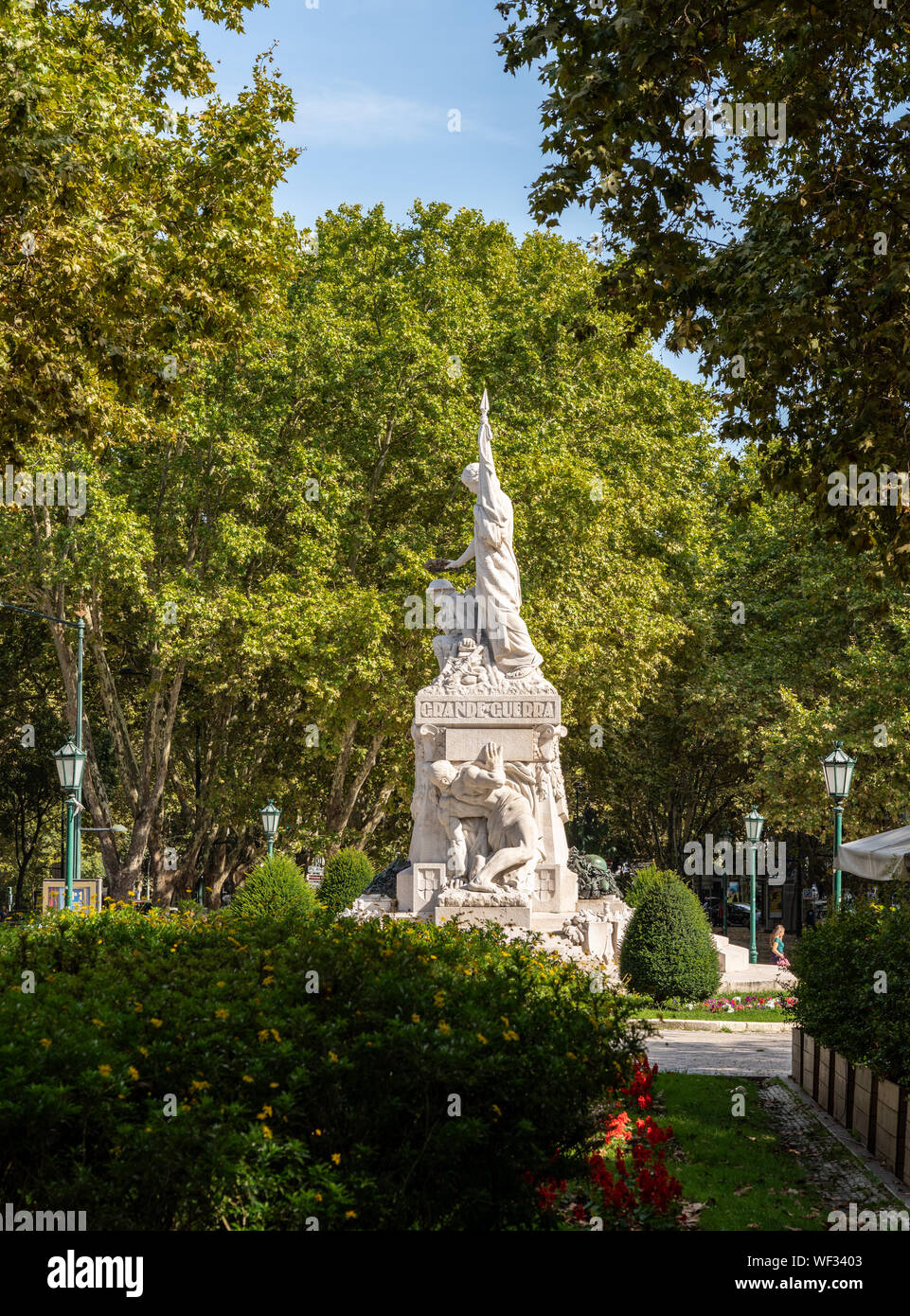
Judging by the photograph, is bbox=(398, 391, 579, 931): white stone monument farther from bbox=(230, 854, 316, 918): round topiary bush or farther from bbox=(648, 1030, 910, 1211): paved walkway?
bbox=(230, 854, 316, 918): round topiary bush

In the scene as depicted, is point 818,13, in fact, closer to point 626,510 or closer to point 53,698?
point 626,510

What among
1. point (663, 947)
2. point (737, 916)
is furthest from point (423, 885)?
point (737, 916)

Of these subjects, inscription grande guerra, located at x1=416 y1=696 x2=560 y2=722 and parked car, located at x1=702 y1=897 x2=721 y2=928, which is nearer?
inscription grande guerra, located at x1=416 y1=696 x2=560 y2=722

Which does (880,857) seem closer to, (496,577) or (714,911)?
(496,577)

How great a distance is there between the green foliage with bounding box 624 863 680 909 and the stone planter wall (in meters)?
6.84

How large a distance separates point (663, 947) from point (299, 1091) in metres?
13.1

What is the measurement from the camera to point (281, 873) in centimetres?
1998

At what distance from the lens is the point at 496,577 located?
18.4 meters

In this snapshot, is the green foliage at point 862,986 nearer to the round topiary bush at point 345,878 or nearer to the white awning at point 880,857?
the white awning at point 880,857

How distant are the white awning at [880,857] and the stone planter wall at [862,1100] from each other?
230cm

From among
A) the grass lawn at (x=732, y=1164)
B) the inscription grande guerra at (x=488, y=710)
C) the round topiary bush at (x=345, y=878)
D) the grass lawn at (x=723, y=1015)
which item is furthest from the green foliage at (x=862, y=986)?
the round topiary bush at (x=345, y=878)

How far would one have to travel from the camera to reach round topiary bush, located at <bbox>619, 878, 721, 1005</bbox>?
696 inches

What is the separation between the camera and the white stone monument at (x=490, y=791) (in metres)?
16.4

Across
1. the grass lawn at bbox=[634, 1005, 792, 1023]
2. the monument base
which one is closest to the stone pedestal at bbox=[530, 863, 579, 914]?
the monument base
